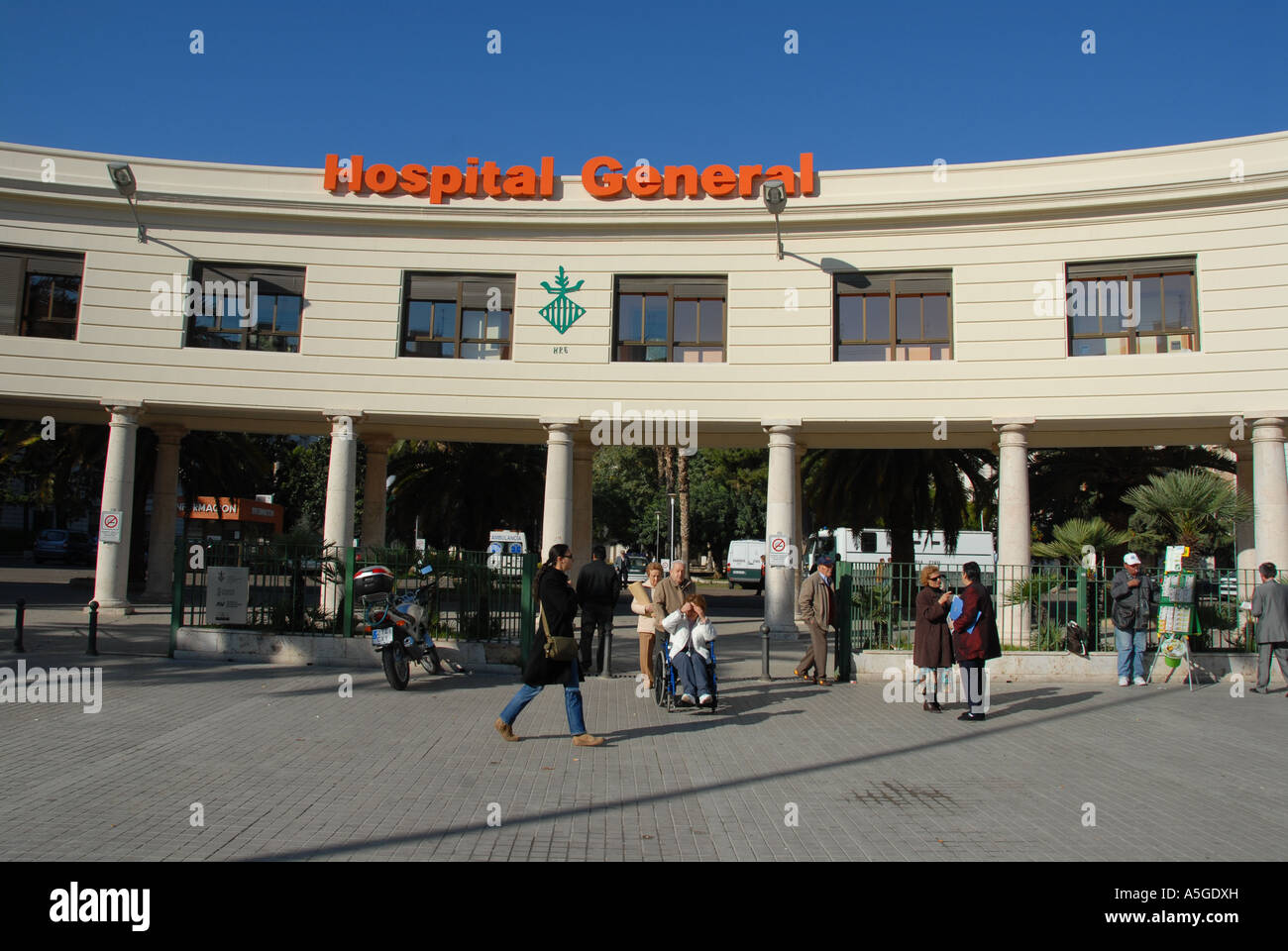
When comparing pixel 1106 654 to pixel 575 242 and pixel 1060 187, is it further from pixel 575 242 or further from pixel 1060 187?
pixel 575 242

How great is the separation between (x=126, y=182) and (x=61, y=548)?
111 ft

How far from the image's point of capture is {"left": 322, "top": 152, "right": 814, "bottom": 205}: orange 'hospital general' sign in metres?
18.2

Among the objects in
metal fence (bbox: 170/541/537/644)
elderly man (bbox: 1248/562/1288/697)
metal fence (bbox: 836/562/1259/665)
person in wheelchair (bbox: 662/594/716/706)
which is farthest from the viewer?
metal fence (bbox: 836/562/1259/665)

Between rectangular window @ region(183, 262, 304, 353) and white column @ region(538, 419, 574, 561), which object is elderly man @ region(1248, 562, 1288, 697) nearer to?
white column @ region(538, 419, 574, 561)

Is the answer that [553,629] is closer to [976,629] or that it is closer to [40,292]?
[976,629]

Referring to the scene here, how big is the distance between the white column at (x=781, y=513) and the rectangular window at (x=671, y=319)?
6.49 feet

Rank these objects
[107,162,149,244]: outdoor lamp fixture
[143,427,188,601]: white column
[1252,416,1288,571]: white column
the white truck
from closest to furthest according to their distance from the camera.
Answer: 1. [1252,416,1288,571]: white column
2. [107,162,149,244]: outdoor lamp fixture
3. [143,427,188,601]: white column
4. the white truck

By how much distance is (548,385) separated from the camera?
722 inches

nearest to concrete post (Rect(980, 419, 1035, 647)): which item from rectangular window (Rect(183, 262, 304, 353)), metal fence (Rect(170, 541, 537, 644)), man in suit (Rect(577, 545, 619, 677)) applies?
man in suit (Rect(577, 545, 619, 677))

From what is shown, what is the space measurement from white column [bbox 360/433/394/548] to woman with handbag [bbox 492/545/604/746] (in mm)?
14089

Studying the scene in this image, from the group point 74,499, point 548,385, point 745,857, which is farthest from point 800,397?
point 74,499

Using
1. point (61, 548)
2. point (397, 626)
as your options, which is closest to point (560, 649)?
point (397, 626)

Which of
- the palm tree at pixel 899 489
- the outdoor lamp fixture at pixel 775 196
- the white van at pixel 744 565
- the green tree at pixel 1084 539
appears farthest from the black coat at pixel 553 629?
the white van at pixel 744 565

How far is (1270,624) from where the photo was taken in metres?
12.5
